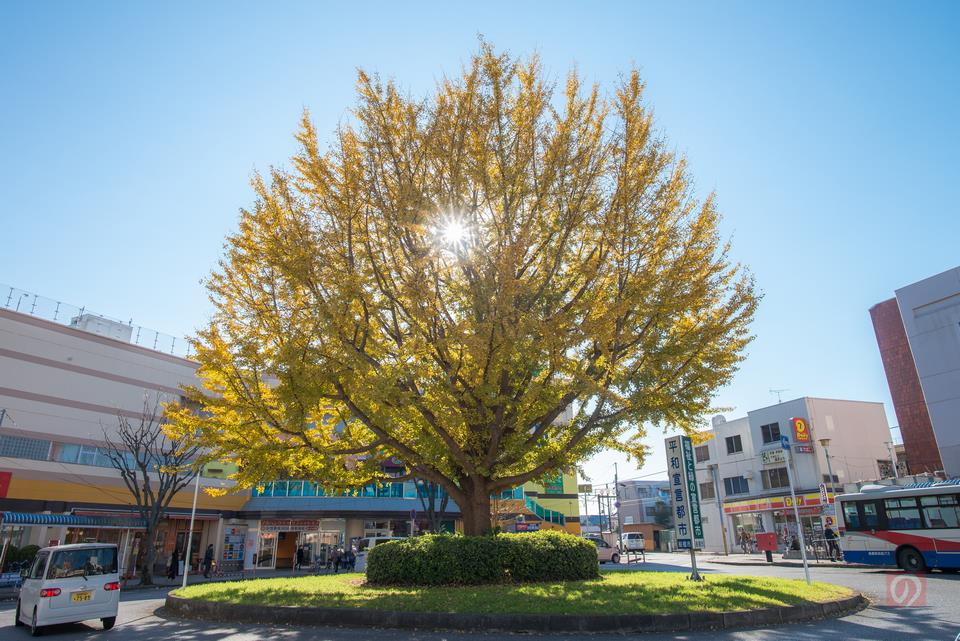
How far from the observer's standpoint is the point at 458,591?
11.0m

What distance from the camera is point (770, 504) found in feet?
129

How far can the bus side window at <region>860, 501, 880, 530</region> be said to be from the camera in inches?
776

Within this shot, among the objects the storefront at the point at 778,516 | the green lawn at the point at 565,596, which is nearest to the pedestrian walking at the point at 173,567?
the green lawn at the point at 565,596

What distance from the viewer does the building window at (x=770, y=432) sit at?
135 ft

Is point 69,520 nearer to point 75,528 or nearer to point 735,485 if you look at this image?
point 75,528

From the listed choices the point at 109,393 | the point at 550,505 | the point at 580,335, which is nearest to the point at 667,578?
the point at 580,335

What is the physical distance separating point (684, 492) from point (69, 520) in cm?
2713

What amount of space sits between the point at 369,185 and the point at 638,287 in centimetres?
621

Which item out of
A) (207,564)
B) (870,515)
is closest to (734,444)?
(870,515)

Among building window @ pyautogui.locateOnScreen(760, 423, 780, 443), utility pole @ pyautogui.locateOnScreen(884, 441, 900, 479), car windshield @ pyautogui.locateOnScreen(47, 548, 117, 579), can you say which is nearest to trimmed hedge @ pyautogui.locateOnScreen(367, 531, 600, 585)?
car windshield @ pyautogui.locateOnScreen(47, 548, 117, 579)

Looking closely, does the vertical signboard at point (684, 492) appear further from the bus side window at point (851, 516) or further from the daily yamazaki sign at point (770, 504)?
the daily yamazaki sign at point (770, 504)

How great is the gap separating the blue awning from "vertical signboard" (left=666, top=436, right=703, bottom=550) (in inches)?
954

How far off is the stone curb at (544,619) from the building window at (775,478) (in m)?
34.0

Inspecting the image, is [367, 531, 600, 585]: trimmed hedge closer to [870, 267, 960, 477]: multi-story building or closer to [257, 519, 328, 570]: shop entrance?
[257, 519, 328, 570]: shop entrance
